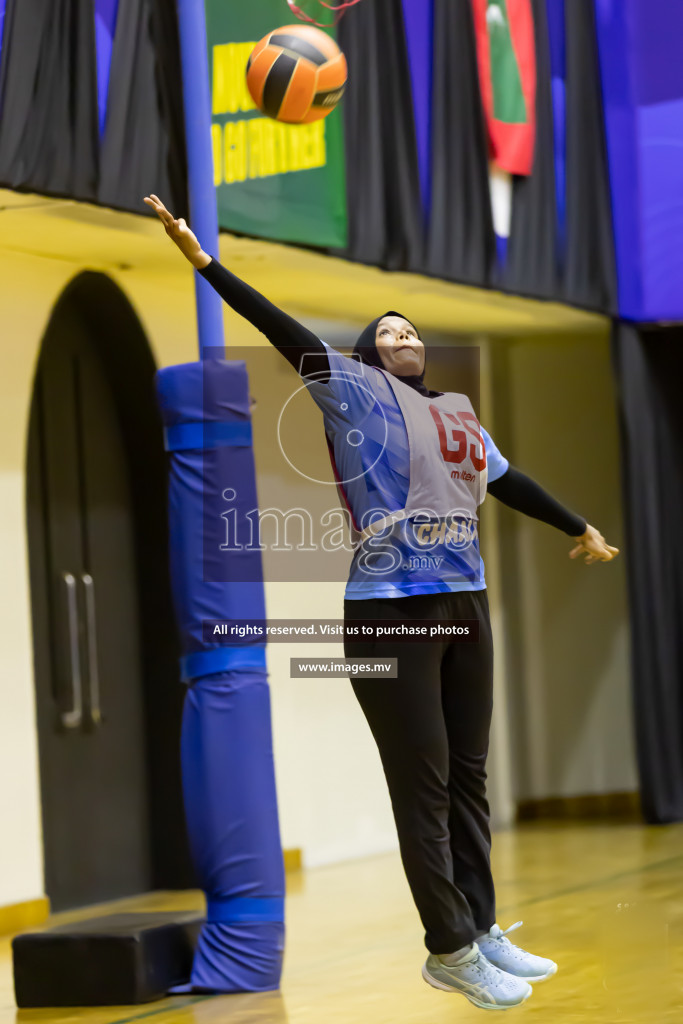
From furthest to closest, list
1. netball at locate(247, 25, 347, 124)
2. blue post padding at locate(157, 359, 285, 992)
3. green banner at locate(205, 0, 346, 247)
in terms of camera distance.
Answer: green banner at locate(205, 0, 346, 247)
netball at locate(247, 25, 347, 124)
blue post padding at locate(157, 359, 285, 992)

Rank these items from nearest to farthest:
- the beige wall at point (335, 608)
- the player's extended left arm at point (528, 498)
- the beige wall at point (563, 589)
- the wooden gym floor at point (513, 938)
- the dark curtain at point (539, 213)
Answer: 1. the player's extended left arm at point (528, 498)
2. the wooden gym floor at point (513, 938)
3. the beige wall at point (335, 608)
4. the dark curtain at point (539, 213)
5. the beige wall at point (563, 589)

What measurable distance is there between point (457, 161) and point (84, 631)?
2.52 meters

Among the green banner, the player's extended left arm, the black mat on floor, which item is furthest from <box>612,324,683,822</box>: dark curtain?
the player's extended left arm

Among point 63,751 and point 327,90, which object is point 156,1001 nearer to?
point 63,751

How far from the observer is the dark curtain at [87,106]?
14.1ft

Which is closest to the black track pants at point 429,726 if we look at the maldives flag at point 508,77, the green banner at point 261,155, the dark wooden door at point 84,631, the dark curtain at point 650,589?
the green banner at point 261,155

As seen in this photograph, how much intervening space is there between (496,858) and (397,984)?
2622mm

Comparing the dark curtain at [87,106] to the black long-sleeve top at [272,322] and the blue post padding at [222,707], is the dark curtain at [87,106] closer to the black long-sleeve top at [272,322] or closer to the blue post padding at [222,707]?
the blue post padding at [222,707]

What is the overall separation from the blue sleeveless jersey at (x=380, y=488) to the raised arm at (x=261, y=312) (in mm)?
43

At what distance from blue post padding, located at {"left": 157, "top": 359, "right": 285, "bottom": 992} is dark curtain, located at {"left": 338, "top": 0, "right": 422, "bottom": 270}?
5.23 ft

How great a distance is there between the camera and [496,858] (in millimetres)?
6660

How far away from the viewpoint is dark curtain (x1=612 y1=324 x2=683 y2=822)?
24.0 feet

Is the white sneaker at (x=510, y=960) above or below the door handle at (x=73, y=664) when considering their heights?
below

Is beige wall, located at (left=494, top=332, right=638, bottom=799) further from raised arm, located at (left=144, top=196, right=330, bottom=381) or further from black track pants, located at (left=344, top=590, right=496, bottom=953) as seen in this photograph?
raised arm, located at (left=144, top=196, right=330, bottom=381)
